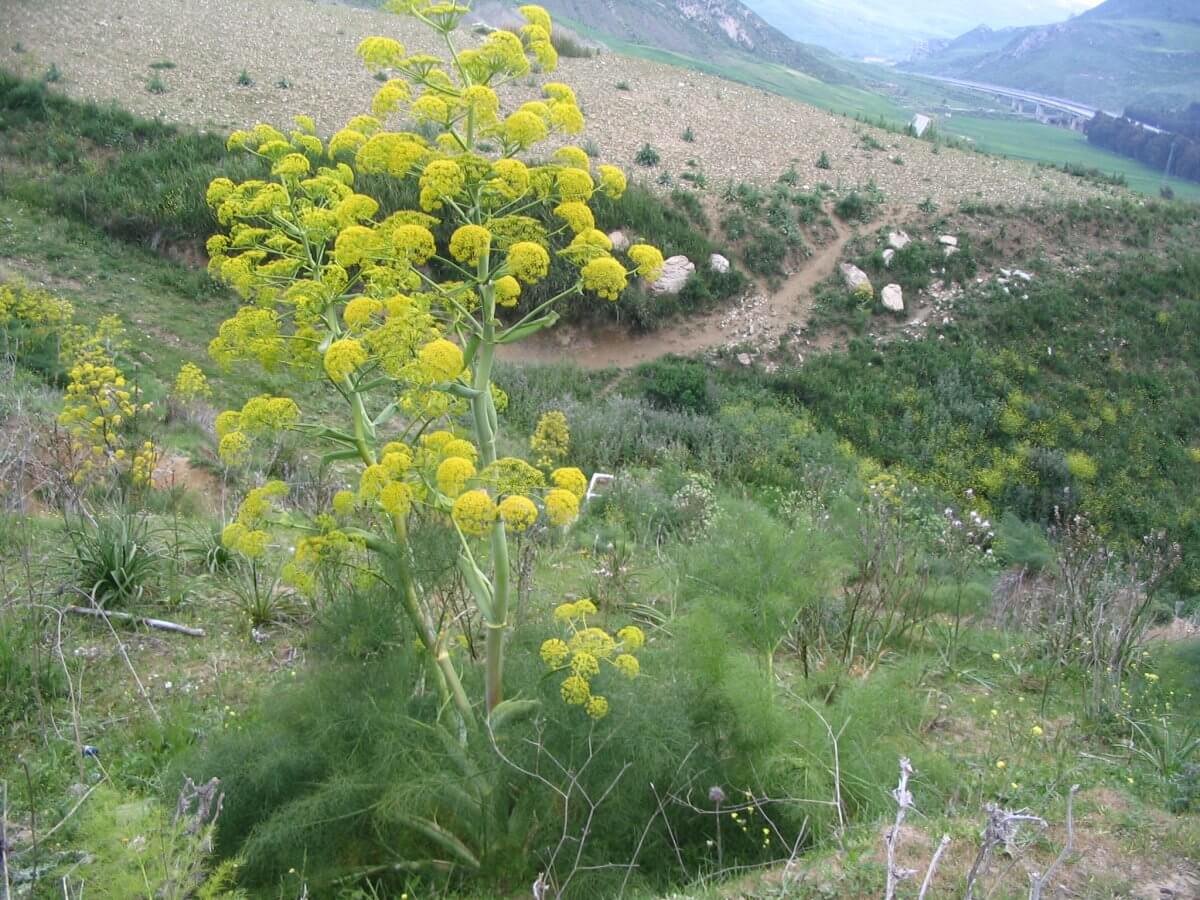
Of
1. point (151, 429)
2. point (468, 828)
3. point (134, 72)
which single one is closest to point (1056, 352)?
point (151, 429)

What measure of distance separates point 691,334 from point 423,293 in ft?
52.6

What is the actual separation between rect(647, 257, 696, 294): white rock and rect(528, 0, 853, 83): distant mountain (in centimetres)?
5135

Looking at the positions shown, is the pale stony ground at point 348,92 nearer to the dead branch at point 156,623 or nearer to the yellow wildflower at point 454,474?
the dead branch at point 156,623

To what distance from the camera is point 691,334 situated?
62.7ft

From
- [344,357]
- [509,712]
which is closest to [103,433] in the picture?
[344,357]

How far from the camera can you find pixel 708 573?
5.22m

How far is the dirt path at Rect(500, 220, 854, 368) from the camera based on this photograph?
60.0 feet

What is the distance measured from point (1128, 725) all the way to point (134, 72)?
2340 cm

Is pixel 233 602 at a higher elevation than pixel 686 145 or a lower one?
lower

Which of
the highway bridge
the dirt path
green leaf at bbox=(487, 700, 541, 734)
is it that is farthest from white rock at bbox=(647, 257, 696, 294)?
the highway bridge

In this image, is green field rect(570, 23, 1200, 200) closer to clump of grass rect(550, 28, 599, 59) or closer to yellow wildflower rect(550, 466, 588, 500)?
clump of grass rect(550, 28, 599, 59)

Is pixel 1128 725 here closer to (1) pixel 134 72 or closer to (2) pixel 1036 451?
(2) pixel 1036 451

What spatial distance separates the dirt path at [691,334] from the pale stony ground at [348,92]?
3532 millimetres

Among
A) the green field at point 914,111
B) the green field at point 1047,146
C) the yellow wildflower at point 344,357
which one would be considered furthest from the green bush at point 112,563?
the green field at point 1047,146
